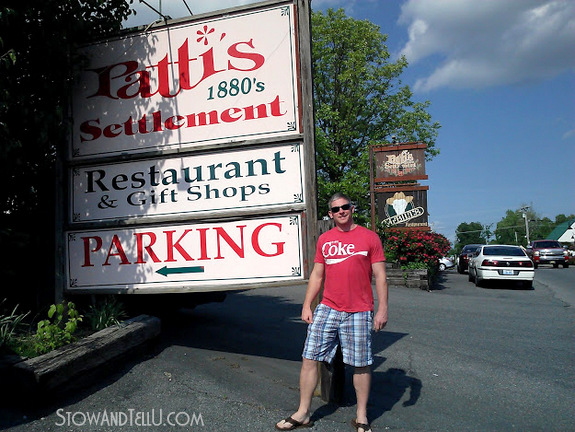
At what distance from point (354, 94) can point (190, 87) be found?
22763 mm

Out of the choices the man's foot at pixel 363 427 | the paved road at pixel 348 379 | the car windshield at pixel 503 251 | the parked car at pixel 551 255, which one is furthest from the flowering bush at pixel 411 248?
the parked car at pixel 551 255

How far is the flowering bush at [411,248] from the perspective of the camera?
15.3 meters

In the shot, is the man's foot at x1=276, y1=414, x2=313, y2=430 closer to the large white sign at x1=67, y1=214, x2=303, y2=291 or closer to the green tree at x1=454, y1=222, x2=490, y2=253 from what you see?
the large white sign at x1=67, y1=214, x2=303, y2=291

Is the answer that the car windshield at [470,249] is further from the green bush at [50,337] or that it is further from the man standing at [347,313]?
the green bush at [50,337]

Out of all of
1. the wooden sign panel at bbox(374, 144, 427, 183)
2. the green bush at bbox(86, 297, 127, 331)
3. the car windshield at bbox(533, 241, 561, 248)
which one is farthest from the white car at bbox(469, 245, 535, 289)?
the car windshield at bbox(533, 241, 561, 248)

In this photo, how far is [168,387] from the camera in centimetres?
434

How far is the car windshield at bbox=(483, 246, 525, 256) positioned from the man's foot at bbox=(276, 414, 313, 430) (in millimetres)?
14768

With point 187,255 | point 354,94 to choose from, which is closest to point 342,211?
point 187,255

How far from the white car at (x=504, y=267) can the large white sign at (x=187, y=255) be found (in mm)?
13140

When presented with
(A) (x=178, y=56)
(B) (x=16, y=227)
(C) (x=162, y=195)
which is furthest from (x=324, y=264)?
(B) (x=16, y=227)

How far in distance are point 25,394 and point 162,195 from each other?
7.75 feet

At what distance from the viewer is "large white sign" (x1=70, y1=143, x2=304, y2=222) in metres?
4.95

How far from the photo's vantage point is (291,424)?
3.61 metres

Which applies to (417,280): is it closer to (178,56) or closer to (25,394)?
(178,56)
